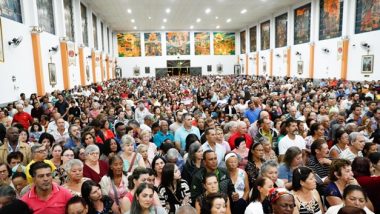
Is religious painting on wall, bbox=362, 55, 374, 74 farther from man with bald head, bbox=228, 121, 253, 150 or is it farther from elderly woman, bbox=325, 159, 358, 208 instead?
elderly woman, bbox=325, 159, 358, 208

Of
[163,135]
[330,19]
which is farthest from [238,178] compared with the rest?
[330,19]

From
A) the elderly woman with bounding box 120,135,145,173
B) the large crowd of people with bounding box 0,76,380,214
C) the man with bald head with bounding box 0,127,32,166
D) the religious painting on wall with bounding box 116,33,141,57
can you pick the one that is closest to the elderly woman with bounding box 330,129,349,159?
the large crowd of people with bounding box 0,76,380,214

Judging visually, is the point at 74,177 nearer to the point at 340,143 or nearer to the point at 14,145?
the point at 14,145

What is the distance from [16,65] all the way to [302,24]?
2264 cm

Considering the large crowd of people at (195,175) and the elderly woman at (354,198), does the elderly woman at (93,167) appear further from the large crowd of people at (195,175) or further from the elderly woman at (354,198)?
the elderly woman at (354,198)

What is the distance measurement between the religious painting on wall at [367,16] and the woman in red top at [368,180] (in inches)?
645

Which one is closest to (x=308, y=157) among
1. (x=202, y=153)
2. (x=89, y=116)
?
(x=202, y=153)

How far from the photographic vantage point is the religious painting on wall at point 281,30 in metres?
29.5

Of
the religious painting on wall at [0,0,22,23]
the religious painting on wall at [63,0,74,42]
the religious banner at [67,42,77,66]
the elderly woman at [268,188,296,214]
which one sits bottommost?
the elderly woman at [268,188,296,214]

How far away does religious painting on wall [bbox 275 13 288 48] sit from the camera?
29495 mm

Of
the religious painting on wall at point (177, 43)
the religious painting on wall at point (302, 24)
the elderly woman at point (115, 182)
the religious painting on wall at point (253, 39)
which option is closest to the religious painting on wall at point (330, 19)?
the religious painting on wall at point (302, 24)

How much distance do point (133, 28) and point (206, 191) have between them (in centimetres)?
3969

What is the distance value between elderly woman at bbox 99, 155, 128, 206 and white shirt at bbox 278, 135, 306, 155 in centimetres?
301

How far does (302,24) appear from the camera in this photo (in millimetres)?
26125
